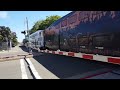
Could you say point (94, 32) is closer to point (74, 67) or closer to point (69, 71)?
point (74, 67)

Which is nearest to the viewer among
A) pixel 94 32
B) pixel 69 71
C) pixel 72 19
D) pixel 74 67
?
pixel 69 71

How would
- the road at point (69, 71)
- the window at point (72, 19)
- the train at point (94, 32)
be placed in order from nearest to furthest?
the road at point (69, 71), the train at point (94, 32), the window at point (72, 19)

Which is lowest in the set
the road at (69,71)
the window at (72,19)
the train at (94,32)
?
the road at (69,71)

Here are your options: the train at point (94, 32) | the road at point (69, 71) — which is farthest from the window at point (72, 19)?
the road at point (69, 71)

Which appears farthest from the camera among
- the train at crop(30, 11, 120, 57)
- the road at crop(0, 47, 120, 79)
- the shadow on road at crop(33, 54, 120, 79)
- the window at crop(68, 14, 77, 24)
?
the window at crop(68, 14, 77, 24)

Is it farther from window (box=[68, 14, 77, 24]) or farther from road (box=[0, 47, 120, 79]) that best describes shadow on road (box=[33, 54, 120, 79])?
window (box=[68, 14, 77, 24])

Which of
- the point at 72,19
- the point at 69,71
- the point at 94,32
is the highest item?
the point at 72,19

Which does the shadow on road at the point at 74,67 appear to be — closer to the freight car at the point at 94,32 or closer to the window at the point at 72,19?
the freight car at the point at 94,32

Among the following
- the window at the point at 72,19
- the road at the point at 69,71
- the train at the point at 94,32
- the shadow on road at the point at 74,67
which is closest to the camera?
the road at the point at 69,71

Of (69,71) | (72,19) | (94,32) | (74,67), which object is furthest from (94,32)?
(72,19)

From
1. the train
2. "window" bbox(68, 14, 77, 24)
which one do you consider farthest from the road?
"window" bbox(68, 14, 77, 24)
